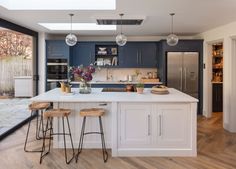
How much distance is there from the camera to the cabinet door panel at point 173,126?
4.02 m

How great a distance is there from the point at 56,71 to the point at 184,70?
11.8ft

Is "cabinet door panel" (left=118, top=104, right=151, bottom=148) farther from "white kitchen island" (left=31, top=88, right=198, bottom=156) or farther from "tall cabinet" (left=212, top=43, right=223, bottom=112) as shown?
"tall cabinet" (left=212, top=43, right=223, bottom=112)

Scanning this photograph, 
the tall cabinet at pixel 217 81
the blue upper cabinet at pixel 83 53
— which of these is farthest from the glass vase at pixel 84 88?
the tall cabinet at pixel 217 81

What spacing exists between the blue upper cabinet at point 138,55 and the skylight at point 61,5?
11.1 feet

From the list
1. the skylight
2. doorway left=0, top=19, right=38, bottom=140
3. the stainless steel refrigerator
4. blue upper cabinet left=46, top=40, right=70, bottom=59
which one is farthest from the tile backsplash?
the skylight

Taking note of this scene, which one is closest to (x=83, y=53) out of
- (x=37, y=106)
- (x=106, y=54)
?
(x=106, y=54)

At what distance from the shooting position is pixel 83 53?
7.61 m

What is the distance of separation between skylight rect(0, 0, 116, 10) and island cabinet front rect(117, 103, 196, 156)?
1.67 metres

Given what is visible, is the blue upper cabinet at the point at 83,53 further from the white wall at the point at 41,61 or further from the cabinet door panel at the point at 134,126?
the cabinet door panel at the point at 134,126

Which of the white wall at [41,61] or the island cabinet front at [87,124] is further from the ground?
the white wall at [41,61]

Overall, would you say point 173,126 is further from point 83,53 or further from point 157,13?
point 83,53

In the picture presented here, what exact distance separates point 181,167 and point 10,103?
5.67 meters

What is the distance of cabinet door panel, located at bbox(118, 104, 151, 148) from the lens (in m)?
4.03

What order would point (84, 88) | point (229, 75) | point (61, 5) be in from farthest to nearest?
point (229, 75)
point (84, 88)
point (61, 5)
